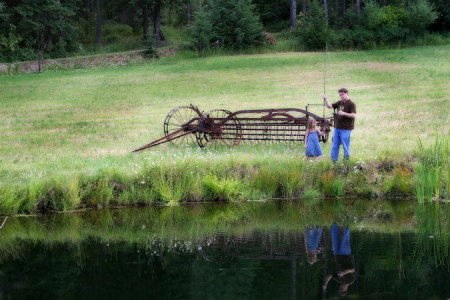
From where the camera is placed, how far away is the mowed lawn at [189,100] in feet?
60.5

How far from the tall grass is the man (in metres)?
1.82

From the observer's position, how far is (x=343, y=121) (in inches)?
611

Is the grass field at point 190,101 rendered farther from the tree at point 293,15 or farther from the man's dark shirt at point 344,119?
the tree at point 293,15

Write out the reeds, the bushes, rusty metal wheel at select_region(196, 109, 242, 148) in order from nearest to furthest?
the reeds
rusty metal wheel at select_region(196, 109, 242, 148)
the bushes

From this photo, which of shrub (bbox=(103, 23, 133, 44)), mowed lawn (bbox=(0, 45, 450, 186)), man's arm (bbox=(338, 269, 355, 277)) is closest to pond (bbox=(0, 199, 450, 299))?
man's arm (bbox=(338, 269, 355, 277))

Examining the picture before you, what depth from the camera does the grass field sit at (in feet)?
57.1

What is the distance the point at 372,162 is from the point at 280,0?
5262cm

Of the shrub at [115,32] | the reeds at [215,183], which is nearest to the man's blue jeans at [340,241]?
the reeds at [215,183]

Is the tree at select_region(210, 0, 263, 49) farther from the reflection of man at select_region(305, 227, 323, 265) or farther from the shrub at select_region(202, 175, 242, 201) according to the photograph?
the reflection of man at select_region(305, 227, 323, 265)

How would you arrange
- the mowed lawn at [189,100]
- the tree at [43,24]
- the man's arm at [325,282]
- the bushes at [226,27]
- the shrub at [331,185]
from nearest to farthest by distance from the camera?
the man's arm at [325,282] → the shrub at [331,185] → the mowed lawn at [189,100] → the bushes at [226,27] → the tree at [43,24]

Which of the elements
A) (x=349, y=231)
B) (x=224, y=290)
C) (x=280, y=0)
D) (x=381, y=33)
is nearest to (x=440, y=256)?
(x=349, y=231)

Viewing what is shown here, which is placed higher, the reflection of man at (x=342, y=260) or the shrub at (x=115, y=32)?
the shrub at (x=115, y=32)

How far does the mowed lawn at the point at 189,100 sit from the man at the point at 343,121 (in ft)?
2.65

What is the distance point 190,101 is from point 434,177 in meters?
17.4
